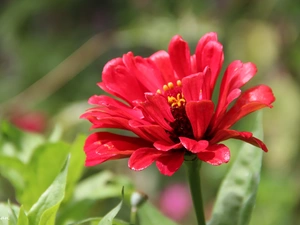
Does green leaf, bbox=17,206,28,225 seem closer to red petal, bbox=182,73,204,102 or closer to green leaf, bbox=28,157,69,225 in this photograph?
green leaf, bbox=28,157,69,225

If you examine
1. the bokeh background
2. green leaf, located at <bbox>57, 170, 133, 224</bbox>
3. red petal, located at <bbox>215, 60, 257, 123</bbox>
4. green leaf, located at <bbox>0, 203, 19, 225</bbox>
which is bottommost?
the bokeh background

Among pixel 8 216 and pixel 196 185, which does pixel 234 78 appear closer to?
pixel 196 185

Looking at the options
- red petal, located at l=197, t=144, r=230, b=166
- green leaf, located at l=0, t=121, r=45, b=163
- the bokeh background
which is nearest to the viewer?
red petal, located at l=197, t=144, r=230, b=166

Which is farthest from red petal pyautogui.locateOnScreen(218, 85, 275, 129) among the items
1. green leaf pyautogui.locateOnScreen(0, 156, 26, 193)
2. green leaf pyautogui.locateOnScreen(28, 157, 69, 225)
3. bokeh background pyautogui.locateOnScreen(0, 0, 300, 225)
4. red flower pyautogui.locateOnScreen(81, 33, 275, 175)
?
bokeh background pyautogui.locateOnScreen(0, 0, 300, 225)

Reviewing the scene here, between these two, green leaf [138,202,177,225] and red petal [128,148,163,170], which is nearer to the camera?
red petal [128,148,163,170]

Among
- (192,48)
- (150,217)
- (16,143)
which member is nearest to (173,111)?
(150,217)

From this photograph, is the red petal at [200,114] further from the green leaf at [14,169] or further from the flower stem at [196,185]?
the green leaf at [14,169]

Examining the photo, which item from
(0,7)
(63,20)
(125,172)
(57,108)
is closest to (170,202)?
(125,172)
